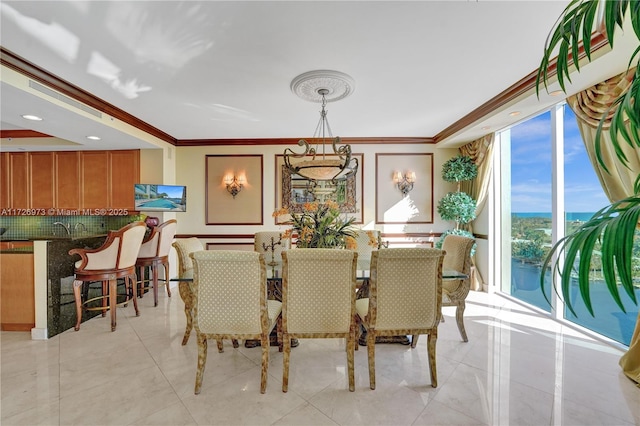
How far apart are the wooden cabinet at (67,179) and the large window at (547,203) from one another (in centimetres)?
701

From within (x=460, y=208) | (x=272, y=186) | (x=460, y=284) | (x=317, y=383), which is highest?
(x=272, y=186)

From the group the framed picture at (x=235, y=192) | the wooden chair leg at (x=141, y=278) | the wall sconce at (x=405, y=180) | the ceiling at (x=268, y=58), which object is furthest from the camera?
the framed picture at (x=235, y=192)

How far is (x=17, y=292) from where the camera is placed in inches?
116

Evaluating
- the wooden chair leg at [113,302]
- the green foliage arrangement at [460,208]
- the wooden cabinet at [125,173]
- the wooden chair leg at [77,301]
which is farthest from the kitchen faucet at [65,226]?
the green foliage arrangement at [460,208]

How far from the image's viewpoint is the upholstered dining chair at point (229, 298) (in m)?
1.96

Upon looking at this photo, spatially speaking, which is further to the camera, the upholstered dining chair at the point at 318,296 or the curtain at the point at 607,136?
the curtain at the point at 607,136

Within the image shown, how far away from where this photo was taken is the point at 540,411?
1.82m

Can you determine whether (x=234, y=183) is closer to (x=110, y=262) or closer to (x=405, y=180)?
(x=110, y=262)

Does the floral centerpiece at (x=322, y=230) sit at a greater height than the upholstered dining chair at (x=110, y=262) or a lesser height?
greater

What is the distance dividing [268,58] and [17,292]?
3498 millimetres

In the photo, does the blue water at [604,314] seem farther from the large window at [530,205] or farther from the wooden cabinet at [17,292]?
the wooden cabinet at [17,292]

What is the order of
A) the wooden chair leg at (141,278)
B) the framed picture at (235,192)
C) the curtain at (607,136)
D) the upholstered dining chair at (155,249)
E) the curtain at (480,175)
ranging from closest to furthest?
the curtain at (607,136)
the upholstered dining chair at (155,249)
the wooden chair leg at (141,278)
the curtain at (480,175)
the framed picture at (235,192)

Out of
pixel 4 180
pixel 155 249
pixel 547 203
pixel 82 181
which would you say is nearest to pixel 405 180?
pixel 547 203

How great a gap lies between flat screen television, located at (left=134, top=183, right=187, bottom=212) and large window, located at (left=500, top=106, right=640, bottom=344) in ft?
17.4
